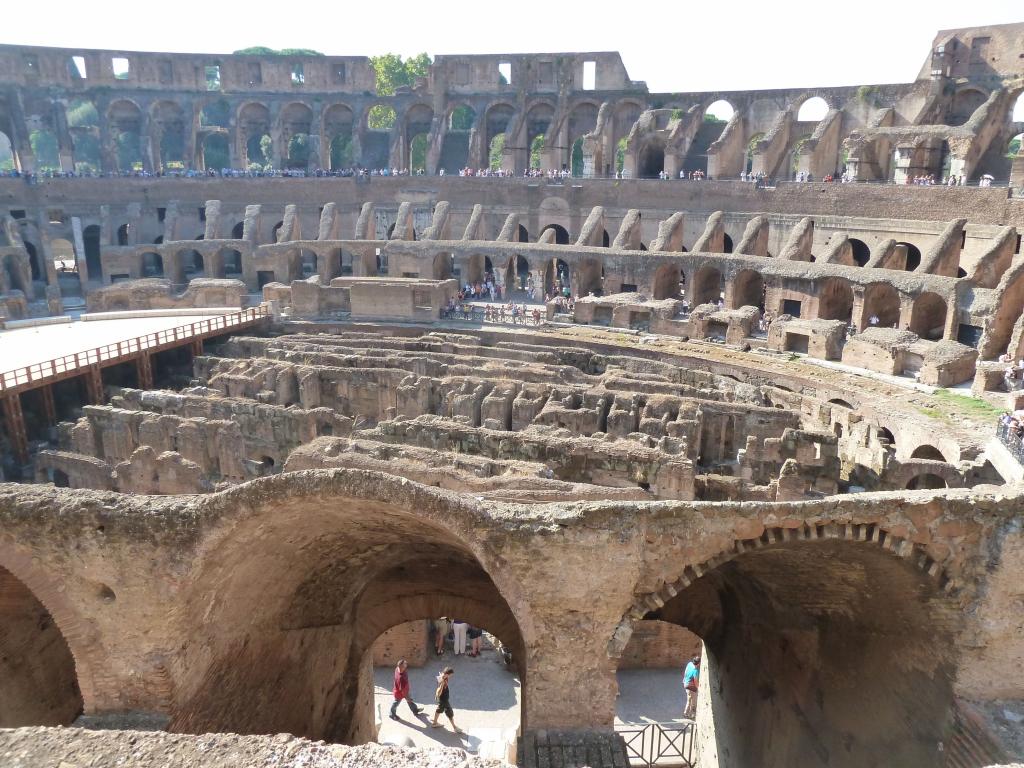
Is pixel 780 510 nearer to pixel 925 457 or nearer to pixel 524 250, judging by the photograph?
pixel 925 457

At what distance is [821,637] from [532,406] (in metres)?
9.17

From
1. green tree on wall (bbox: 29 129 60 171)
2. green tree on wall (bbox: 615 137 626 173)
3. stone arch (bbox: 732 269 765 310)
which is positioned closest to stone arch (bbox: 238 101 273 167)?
green tree on wall (bbox: 615 137 626 173)

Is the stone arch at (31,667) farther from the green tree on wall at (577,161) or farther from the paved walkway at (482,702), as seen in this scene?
the green tree on wall at (577,161)

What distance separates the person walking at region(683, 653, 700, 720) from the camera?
13273 mm

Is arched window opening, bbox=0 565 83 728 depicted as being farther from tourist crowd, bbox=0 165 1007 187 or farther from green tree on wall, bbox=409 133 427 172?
green tree on wall, bbox=409 133 427 172

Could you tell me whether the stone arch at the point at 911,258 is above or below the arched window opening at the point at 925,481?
above

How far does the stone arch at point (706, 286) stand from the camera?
26.7 meters

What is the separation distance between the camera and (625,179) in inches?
1280

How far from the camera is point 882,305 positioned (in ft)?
78.0

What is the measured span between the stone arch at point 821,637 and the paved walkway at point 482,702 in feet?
5.06

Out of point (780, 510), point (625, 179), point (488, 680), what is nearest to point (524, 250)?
point (625, 179)

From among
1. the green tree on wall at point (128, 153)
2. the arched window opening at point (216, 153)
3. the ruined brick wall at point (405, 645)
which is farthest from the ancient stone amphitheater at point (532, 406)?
the ruined brick wall at point (405, 645)

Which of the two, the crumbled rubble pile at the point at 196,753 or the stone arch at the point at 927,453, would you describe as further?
the stone arch at the point at 927,453

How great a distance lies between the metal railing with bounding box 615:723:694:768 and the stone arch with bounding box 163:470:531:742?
321 centimetres
